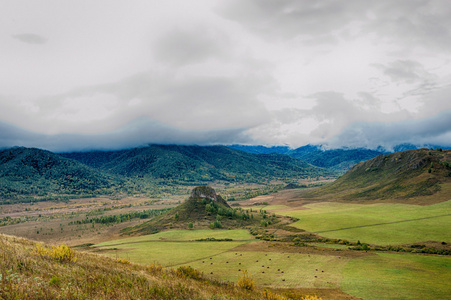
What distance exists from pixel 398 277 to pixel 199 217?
252 feet

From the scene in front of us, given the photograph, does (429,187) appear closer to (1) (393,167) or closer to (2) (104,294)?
(1) (393,167)

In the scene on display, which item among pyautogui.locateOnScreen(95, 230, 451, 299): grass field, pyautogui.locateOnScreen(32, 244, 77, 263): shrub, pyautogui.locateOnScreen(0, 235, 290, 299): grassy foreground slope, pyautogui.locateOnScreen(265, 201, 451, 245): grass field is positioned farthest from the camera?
pyautogui.locateOnScreen(265, 201, 451, 245): grass field

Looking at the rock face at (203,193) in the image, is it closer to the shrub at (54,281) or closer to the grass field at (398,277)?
the grass field at (398,277)

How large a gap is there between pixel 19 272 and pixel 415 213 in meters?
103

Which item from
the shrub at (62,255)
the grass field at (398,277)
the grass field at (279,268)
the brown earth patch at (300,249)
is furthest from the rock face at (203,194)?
the shrub at (62,255)

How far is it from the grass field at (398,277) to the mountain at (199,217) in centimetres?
5855

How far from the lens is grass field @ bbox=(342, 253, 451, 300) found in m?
24.0

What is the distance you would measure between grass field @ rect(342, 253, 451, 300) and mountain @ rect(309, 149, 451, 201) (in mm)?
78962

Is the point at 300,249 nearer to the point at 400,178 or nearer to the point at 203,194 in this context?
the point at 203,194

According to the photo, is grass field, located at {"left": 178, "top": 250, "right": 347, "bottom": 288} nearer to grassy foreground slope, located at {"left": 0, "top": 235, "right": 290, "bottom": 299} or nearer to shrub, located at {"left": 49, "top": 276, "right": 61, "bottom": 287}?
grassy foreground slope, located at {"left": 0, "top": 235, "right": 290, "bottom": 299}

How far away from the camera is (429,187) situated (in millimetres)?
102125

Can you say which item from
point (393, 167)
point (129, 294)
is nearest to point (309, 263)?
point (129, 294)

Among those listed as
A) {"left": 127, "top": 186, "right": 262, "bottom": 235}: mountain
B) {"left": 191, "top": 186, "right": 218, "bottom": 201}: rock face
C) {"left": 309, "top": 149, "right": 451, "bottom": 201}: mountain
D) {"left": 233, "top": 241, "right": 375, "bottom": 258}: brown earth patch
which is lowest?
{"left": 127, "top": 186, "right": 262, "bottom": 235}: mountain

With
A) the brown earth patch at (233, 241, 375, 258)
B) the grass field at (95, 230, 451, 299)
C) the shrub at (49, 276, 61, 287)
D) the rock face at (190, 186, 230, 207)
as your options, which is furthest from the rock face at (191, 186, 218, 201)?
the shrub at (49, 276, 61, 287)
